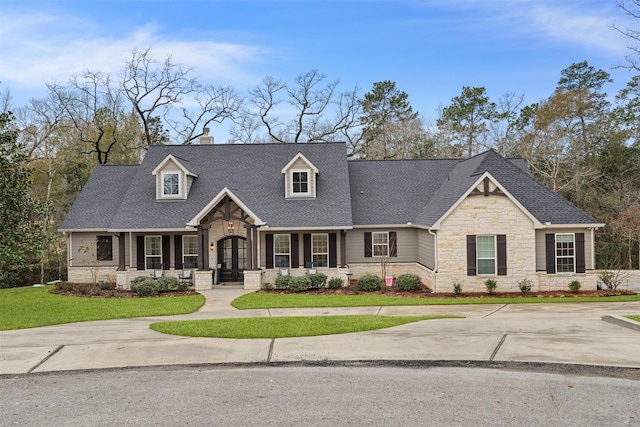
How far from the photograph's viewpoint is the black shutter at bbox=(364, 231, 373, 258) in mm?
24516

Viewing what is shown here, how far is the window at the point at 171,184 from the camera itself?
25.2 m

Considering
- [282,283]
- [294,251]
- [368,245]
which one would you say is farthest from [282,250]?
[368,245]

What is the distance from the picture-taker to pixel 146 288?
21359 mm

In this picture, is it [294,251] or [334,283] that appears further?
[294,251]

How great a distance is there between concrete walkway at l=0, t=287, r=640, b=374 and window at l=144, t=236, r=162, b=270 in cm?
932

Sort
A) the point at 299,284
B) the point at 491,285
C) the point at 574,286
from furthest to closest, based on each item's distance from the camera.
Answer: the point at 299,284 → the point at 574,286 → the point at 491,285

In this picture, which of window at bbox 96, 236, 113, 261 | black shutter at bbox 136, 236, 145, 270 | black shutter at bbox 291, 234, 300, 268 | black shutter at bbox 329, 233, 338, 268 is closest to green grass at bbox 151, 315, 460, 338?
black shutter at bbox 291, 234, 300, 268

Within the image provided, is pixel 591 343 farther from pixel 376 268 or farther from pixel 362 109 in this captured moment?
pixel 362 109

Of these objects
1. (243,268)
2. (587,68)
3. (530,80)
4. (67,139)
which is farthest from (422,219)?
(67,139)

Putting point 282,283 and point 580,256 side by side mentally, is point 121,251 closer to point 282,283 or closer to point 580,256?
point 282,283

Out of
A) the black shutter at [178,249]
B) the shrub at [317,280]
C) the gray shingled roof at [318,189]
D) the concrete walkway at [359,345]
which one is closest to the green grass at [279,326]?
the concrete walkway at [359,345]

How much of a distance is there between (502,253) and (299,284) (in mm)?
8299

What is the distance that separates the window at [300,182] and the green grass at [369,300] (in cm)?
680

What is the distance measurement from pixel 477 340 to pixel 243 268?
1483 cm
